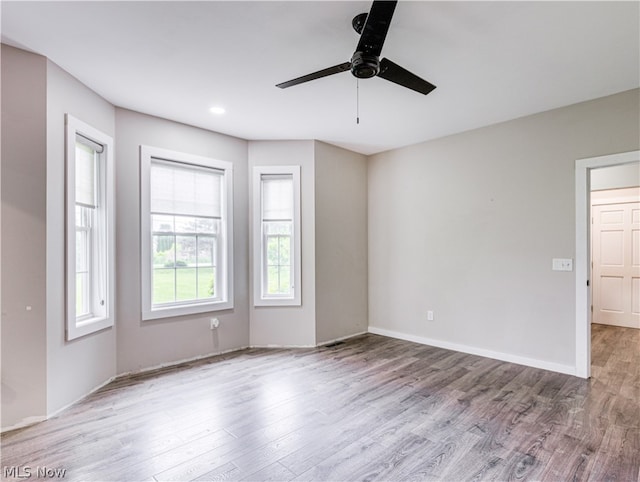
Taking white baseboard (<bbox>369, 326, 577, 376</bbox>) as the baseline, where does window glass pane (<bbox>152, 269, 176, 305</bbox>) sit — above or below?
above

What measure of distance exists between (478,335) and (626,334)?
2739mm

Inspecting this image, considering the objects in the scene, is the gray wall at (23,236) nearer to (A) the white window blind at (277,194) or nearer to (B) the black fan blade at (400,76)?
(A) the white window blind at (277,194)

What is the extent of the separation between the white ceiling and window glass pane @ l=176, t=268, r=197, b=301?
1780 mm

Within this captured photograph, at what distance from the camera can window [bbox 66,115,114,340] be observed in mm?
2779

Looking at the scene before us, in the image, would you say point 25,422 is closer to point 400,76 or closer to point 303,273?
point 303,273

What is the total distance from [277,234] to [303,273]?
0.64m

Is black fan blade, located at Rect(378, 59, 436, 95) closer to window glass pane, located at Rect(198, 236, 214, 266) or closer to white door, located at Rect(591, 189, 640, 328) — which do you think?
window glass pane, located at Rect(198, 236, 214, 266)

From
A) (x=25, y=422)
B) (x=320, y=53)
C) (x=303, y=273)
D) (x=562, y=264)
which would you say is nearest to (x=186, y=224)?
(x=303, y=273)

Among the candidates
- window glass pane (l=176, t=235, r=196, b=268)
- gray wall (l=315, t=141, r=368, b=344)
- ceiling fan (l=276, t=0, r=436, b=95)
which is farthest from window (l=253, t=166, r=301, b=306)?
ceiling fan (l=276, t=0, r=436, b=95)

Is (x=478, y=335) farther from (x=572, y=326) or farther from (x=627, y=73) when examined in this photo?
(x=627, y=73)

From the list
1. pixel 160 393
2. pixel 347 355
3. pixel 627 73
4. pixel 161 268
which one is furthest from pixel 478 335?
pixel 161 268

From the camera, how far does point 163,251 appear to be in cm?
377

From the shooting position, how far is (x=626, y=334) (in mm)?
4898

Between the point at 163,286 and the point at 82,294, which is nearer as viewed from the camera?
the point at 82,294
